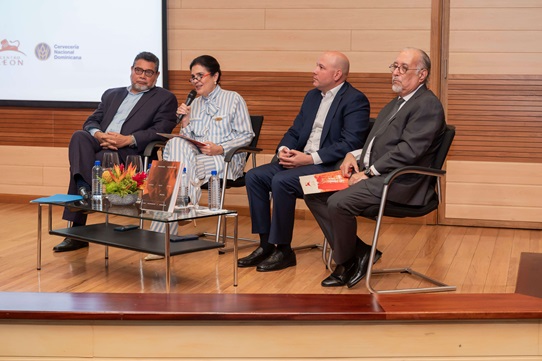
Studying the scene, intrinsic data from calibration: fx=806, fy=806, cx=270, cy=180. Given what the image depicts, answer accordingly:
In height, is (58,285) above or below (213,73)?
below

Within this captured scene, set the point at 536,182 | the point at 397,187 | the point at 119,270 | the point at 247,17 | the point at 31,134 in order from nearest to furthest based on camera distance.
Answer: the point at 397,187 → the point at 119,270 → the point at 536,182 → the point at 247,17 → the point at 31,134

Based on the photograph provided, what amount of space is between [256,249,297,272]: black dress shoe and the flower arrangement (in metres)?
0.81

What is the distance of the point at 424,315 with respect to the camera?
2342 mm

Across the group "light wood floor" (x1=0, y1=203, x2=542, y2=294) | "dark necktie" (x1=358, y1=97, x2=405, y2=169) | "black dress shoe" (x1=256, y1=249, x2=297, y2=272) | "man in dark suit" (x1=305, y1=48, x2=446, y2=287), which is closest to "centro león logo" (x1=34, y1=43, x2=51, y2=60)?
"light wood floor" (x1=0, y1=203, x2=542, y2=294)

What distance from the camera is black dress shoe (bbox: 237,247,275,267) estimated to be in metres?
4.62

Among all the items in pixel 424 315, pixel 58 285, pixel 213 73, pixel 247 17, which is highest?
pixel 247 17

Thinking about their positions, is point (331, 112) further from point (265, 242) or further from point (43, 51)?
point (43, 51)

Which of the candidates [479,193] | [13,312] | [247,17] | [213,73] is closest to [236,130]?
[213,73]

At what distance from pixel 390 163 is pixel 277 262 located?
926 mm

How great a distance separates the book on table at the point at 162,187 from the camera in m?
4.10

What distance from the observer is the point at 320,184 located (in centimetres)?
423

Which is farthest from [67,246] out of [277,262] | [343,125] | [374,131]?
[374,131]

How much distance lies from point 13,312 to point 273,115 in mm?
4192

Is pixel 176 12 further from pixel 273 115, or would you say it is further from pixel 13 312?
pixel 13 312
